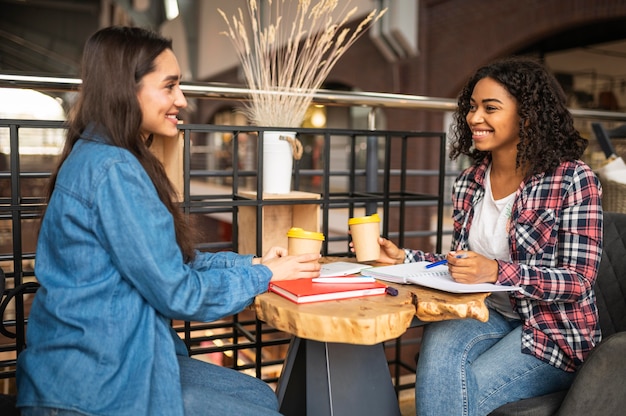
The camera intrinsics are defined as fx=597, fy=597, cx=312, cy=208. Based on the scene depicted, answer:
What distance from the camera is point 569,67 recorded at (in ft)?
31.2

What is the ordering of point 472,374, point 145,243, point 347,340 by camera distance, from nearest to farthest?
point 145,243 < point 347,340 < point 472,374

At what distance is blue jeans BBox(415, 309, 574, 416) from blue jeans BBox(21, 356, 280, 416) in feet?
1.31

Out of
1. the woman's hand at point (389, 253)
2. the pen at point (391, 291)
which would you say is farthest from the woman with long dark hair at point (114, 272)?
the woman's hand at point (389, 253)

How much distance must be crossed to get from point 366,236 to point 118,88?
77 centimetres

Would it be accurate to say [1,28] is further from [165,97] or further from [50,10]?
[165,97]

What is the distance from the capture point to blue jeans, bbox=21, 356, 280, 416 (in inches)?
46.9

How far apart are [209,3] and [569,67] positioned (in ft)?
27.4

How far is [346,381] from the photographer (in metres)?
1.44

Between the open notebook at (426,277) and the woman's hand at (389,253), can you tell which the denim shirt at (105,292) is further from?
the woman's hand at (389,253)

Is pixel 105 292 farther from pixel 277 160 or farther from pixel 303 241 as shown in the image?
pixel 277 160

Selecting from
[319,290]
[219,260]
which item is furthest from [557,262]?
[219,260]

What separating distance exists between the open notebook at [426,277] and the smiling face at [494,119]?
0.39 m

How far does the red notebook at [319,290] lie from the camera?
1305 mm

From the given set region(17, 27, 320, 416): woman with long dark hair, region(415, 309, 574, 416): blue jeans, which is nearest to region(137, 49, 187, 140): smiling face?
region(17, 27, 320, 416): woman with long dark hair
